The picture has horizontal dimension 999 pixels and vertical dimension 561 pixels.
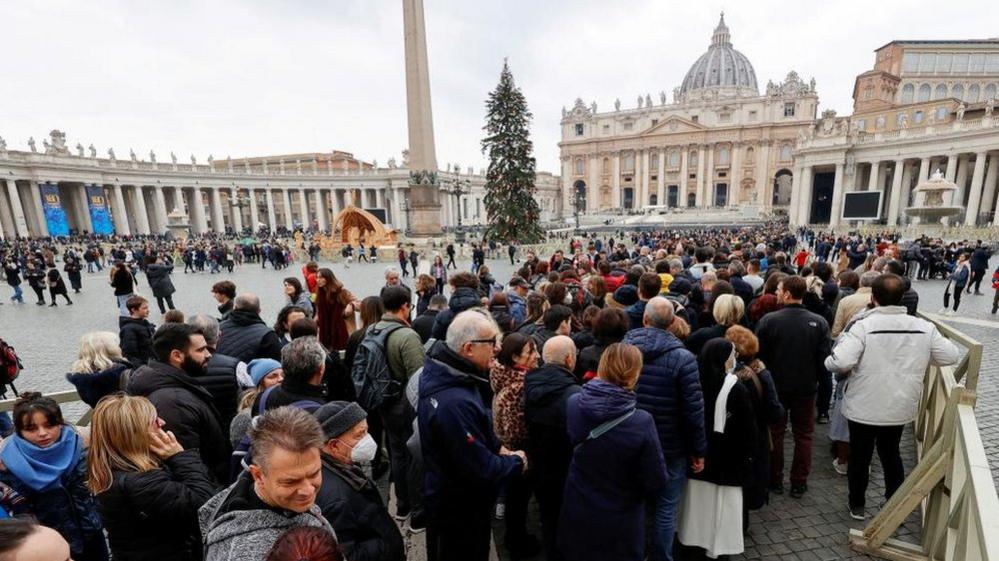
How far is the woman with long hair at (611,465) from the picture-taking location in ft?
7.64

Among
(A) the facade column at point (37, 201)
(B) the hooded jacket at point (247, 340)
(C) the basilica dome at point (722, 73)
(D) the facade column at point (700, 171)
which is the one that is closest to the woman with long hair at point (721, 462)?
(B) the hooded jacket at point (247, 340)

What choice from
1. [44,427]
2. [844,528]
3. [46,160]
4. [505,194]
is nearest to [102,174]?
[46,160]

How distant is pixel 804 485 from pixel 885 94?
66.8 m

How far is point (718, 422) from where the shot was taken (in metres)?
2.89

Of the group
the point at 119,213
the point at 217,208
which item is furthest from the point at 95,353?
the point at 217,208

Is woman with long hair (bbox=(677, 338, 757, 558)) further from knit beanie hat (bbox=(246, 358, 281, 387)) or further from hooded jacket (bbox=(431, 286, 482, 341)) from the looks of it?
knit beanie hat (bbox=(246, 358, 281, 387))

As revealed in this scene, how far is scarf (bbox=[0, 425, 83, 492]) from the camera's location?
7.47 feet

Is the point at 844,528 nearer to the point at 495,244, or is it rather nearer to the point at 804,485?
the point at 804,485

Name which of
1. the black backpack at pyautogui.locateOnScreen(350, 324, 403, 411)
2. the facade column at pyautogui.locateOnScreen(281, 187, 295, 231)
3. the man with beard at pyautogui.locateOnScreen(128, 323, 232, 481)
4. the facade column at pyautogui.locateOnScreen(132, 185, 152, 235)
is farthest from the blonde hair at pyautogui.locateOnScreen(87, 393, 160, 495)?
the facade column at pyautogui.locateOnScreen(281, 187, 295, 231)

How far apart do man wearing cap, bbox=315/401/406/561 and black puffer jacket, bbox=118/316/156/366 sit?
4215 millimetres

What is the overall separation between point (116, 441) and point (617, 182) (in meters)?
81.2

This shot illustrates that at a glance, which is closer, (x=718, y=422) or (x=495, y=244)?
(x=718, y=422)

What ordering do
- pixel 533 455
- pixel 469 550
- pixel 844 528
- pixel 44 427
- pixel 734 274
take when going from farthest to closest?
1. pixel 734 274
2. pixel 844 528
3. pixel 533 455
4. pixel 469 550
5. pixel 44 427

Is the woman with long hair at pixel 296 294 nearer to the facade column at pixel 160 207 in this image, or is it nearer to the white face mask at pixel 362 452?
the white face mask at pixel 362 452
